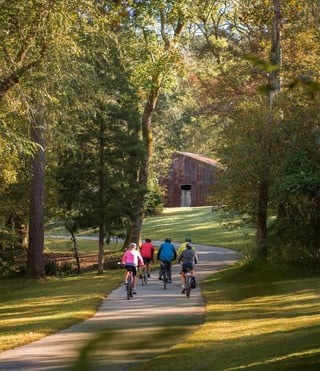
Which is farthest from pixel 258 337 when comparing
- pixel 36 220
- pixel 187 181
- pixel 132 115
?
pixel 187 181

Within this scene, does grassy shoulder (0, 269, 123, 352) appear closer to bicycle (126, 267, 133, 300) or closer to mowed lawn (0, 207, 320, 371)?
mowed lawn (0, 207, 320, 371)

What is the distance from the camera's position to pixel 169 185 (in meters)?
77.0

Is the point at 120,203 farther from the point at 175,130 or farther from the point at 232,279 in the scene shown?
the point at 175,130

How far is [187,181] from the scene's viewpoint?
75375 millimetres

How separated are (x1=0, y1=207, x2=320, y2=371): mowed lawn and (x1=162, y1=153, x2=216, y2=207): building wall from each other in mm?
41844

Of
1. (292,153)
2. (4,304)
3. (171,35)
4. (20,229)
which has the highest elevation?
(171,35)

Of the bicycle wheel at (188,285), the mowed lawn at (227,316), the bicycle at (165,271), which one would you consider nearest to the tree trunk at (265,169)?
the mowed lawn at (227,316)

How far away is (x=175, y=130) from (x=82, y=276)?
45152 millimetres

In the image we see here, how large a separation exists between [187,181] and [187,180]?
1.08 ft

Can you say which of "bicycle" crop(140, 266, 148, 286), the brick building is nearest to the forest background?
"bicycle" crop(140, 266, 148, 286)

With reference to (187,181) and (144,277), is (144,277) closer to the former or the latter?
(144,277)

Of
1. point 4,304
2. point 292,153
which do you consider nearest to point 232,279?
point 292,153

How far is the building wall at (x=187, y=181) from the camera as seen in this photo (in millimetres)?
73131

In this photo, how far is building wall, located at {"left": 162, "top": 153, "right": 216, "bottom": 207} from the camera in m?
73.1
